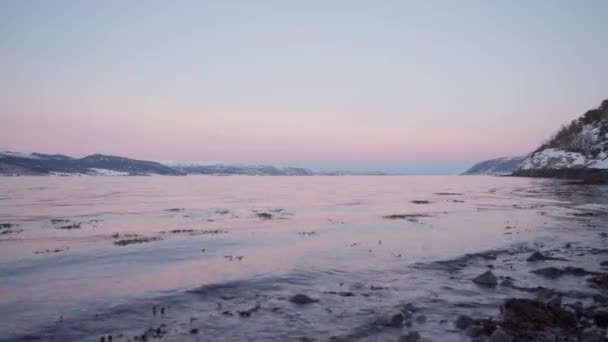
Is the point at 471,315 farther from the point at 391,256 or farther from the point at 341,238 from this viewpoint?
the point at 341,238

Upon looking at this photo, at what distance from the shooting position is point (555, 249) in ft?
70.8

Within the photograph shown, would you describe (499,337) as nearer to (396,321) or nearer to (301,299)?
(396,321)

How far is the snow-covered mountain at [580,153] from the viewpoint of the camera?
116 meters

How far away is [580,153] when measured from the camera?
131000 millimetres

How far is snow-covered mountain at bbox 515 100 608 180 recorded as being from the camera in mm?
116375

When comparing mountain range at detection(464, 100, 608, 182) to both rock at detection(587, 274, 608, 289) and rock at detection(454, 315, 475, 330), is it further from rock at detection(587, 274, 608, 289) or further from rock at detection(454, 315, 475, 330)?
rock at detection(454, 315, 475, 330)

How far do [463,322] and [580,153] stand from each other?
148197mm

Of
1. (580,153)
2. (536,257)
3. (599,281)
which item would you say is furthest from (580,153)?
(599,281)

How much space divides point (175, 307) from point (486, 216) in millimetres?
33790

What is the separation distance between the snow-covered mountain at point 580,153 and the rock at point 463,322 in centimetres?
10941

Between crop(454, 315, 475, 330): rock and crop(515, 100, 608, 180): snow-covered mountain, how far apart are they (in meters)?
109

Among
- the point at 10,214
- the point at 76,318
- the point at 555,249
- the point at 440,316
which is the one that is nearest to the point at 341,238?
the point at 555,249

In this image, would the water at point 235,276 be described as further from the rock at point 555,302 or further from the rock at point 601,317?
the rock at point 601,317

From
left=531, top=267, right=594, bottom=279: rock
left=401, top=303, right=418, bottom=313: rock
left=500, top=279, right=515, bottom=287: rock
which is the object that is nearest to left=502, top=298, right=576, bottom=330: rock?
left=401, top=303, right=418, bottom=313: rock
